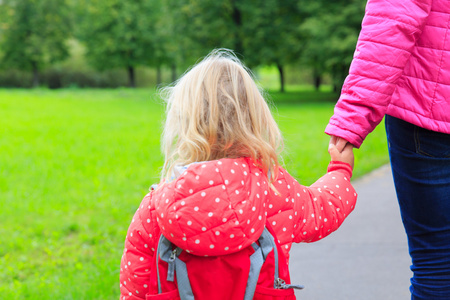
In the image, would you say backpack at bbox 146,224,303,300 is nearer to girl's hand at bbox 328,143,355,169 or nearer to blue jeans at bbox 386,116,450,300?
girl's hand at bbox 328,143,355,169

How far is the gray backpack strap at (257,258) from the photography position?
5.57 ft

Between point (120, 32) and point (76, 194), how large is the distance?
37.6 metres

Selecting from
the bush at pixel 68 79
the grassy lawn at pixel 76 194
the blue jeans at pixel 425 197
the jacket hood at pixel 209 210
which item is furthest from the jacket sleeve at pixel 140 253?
the bush at pixel 68 79

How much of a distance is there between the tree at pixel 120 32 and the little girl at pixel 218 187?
135 feet

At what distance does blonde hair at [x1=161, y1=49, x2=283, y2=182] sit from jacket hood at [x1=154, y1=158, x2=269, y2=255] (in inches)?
5.0

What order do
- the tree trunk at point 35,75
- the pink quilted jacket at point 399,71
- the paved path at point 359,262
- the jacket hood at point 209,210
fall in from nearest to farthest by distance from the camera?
the jacket hood at point 209,210
the pink quilted jacket at point 399,71
the paved path at point 359,262
the tree trunk at point 35,75

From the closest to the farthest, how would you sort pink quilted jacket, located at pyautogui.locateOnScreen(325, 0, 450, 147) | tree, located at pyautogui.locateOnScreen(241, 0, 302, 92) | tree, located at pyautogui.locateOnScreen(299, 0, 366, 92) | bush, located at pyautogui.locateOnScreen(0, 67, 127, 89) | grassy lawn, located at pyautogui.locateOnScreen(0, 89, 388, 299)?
pink quilted jacket, located at pyautogui.locateOnScreen(325, 0, 450, 147) → grassy lawn, located at pyautogui.locateOnScreen(0, 89, 388, 299) → tree, located at pyautogui.locateOnScreen(299, 0, 366, 92) → tree, located at pyautogui.locateOnScreen(241, 0, 302, 92) → bush, located at pyautogui.locateOnScreen(0, 67, 127, 89)

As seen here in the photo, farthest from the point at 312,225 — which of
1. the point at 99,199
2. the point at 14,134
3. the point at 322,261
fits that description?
the point at 14,134

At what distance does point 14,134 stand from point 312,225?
11.3 metres

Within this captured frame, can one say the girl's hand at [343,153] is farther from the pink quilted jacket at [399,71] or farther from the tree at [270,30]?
the tree at [270,30]

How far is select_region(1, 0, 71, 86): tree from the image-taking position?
44719 millimetres

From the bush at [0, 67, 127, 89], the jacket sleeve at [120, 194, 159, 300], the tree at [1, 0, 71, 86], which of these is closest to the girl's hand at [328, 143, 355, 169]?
the jacket sleeve at [120, 194, 159, 300]

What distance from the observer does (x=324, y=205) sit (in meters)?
1.96

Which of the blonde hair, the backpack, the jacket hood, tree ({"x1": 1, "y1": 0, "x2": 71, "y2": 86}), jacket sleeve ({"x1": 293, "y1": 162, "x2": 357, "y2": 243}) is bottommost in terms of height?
tree ({"x1": 1, "y1": 0, "x2": 71, "y2": 86})
